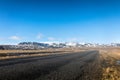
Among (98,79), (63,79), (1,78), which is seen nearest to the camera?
(1,78)

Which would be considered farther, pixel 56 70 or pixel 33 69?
pixel 56 70

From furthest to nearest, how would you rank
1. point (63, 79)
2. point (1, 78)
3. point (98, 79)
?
point (98, 79), point (63, 79), point (1, 78)

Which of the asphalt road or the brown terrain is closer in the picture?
the asphalt road

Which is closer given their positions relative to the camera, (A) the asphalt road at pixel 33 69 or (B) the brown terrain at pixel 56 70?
(A) the asphalt road at pixel 33 69

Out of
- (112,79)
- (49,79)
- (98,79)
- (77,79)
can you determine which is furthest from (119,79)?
(49,79)

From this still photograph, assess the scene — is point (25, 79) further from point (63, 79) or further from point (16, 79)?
point (63, 79)

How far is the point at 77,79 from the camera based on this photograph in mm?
20016

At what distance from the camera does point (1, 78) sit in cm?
1825

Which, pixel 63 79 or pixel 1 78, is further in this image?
pixel 63 79

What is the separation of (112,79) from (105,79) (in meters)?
0.80

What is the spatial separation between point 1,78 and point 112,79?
1126 cm

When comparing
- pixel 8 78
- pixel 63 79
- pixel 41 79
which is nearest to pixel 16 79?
pixel 8 78

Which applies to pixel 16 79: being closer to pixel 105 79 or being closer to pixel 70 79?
pixel 70 79

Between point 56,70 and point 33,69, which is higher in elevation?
point 33,69
